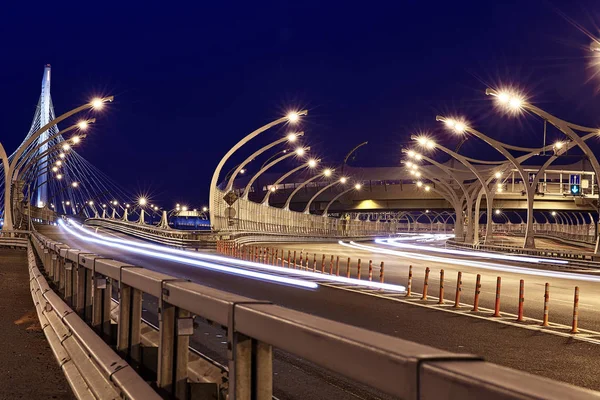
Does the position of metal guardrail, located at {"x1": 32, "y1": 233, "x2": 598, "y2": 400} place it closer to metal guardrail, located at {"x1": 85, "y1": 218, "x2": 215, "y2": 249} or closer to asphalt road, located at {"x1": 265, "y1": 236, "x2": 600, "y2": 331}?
asphalt road, located at {"x1": 265, "y1": 236, "x2": 600, "y2": 331}

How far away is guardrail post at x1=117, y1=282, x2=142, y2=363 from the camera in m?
6.39

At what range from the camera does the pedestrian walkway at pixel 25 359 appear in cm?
708

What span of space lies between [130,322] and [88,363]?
0.53 m

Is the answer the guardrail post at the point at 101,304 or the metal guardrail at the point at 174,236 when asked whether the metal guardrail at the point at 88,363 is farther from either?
the metal guardrail at the point at 174,236

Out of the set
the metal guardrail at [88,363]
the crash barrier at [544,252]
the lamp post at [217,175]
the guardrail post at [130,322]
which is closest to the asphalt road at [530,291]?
the crash barrier at [544,252]

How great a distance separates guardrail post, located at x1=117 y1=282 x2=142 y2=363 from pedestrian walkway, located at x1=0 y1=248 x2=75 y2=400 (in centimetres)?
82

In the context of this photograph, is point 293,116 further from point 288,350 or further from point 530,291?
point 288,350

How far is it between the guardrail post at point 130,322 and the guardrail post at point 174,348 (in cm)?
116

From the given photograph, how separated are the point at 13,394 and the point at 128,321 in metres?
1.41

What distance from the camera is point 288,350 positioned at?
3.31 metres

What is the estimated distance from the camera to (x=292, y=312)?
11.9 ft

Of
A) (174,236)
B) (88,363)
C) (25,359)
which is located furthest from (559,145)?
(88,363)

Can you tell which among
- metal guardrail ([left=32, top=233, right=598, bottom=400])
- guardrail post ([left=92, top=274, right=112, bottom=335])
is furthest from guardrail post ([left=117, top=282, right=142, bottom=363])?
guardrail post ([left=92, top=274, right=112, bottom=335])

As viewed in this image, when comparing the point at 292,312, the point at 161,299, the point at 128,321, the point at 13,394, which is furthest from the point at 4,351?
the point at 292,312
